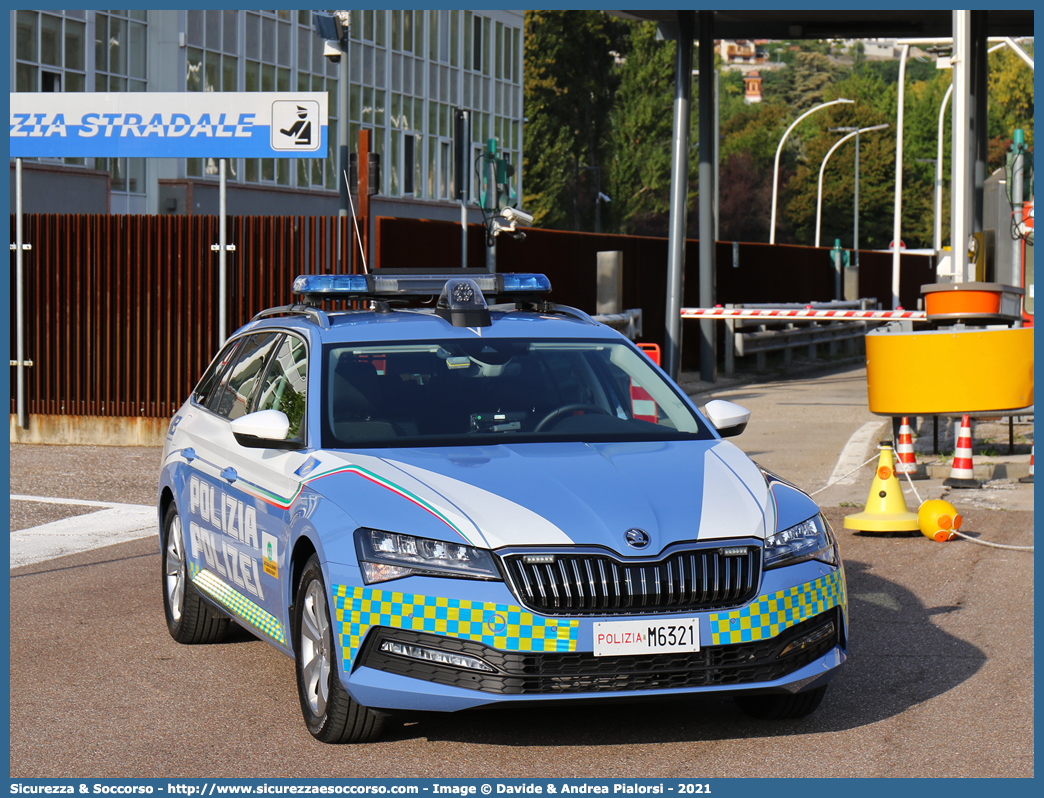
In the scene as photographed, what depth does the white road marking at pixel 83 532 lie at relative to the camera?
398 inches

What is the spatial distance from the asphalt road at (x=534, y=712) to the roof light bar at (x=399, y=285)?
1684 mm

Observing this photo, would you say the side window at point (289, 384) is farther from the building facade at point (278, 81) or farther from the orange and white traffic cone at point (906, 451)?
the building facade at point (278, 81)

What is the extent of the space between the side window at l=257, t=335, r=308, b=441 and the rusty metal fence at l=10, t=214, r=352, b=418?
9552mm

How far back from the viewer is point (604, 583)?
5.18 m

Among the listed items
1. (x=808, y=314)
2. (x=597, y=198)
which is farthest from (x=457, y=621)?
(x=597, y=198)

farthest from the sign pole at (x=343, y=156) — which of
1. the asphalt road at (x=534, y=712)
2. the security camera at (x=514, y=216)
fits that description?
the asphalt road at (x=534, y=712)

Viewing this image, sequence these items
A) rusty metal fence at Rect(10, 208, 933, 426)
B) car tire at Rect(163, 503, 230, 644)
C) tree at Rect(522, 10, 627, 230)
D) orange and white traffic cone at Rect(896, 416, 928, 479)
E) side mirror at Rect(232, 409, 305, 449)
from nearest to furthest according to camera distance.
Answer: side mirror at Rect(232, 409, 305, 449)
car tire at Rect(163, 503, 230, 644)
orange and white traffic cone at Rect(896, 416, 928, 479)
rusty metal fence at Rect(10, 208, 933, 426)
tree at Rect(522, 10, 627, 230)

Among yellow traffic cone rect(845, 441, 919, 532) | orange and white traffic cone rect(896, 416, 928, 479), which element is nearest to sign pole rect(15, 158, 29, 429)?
orange and white traffic cone rect(896, 416, 928, 479)

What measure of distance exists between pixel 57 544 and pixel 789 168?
340ft

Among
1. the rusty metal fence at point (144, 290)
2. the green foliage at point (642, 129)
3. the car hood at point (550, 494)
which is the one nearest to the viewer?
the car hood at point (550, 494)

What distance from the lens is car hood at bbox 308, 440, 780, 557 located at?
5254mm

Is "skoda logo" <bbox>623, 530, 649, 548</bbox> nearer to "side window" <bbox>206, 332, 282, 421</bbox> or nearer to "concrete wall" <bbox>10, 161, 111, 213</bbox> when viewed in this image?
"side window" <bbox>206, 332, 282, 421</bbox>

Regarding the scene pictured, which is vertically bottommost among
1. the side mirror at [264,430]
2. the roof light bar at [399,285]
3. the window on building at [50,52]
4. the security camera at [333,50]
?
the side mirror at [264,430]

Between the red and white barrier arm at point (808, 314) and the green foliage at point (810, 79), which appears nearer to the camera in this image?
the red and white barrier arm at point (808, 314)
